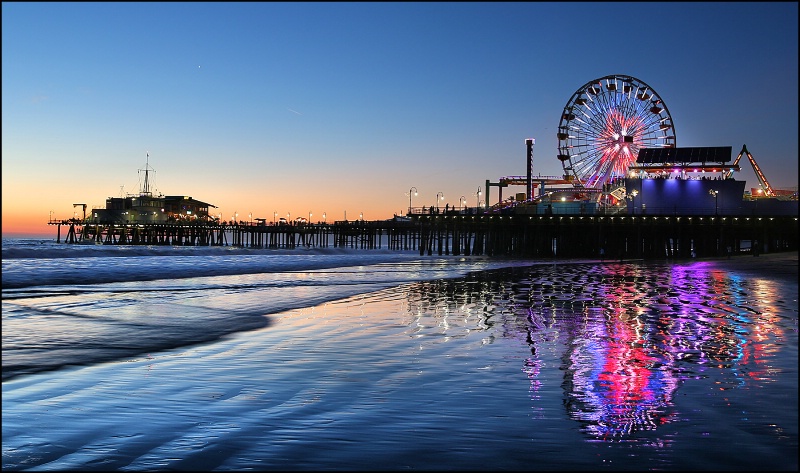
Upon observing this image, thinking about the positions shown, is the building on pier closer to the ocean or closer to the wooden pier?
the wooden pier

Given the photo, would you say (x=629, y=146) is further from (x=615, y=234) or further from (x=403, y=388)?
(x=403, y=388)

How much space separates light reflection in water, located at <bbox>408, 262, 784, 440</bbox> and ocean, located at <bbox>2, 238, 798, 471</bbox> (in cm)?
5

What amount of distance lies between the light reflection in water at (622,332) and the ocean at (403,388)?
0.18ft

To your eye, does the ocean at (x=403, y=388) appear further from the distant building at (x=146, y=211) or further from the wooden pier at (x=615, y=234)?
the distant building at (x=146, y=211)

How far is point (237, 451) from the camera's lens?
5.14 metres

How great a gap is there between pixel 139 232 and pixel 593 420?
133m

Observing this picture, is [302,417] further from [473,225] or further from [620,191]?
[620,191]

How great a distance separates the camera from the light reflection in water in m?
6.94

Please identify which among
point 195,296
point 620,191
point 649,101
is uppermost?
point 649,101

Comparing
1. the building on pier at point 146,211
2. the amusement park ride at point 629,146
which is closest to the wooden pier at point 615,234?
the amusement park ride at point 629,146

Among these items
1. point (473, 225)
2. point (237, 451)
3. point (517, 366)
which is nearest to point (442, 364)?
point (517, 366)

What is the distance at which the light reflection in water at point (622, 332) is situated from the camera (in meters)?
6.94

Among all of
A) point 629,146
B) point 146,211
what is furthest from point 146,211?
point 629,146

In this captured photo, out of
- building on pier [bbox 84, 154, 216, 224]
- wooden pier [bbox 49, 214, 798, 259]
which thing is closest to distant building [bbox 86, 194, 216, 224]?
building on pier [bbox 84, 154, 216, 224]
